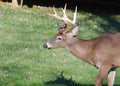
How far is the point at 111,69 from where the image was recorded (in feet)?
30.0

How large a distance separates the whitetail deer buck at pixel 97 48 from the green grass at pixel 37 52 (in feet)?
2.59

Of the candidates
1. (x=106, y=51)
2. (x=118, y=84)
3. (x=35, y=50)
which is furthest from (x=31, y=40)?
(x=106, y=51)

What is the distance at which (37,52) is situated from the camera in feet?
39.8

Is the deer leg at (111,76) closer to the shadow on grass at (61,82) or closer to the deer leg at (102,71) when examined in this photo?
the deer leg at (102,71)

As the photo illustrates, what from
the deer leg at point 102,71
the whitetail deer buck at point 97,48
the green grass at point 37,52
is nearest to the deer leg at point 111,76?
the whitetail deer buck at point 97,48

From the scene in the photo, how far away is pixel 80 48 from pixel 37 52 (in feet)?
10.2

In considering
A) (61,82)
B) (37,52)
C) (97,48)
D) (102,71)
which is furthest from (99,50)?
(37,52)

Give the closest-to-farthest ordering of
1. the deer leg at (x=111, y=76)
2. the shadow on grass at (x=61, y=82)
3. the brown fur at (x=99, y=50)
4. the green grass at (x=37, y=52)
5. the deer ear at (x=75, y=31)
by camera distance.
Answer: the brown fur at (x=99, y=50), the deer ear at (x=75, y=31), the deer leg at (x=111, y=76), the shadow on grass at (x=61, y=82), the green grass at (x=37, y=52)

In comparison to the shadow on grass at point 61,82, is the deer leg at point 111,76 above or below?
above

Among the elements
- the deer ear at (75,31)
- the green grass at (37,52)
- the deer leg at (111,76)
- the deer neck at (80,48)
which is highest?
the deer ear at (75,31)

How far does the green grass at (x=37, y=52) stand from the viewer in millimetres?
9734

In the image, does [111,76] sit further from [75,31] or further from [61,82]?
[75,31]

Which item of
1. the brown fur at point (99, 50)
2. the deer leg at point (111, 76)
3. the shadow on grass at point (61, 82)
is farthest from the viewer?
the shadow on grass at point (61, 82)

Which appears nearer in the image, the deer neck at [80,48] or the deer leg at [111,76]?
the deer neck at [80,48]
